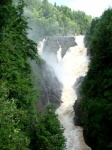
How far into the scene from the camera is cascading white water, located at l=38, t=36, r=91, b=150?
96.4ft

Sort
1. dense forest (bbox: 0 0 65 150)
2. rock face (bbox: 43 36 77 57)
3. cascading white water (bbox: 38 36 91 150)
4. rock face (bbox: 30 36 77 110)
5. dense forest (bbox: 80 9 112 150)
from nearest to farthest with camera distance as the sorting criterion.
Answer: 1. dense forest (bbox: 0 0 65 150)
2. dense forest (bbox: 80 9 112 150)
3. cascading white water (bbox: 38 36 91 150)
4. rock face (bbox: 30 36 77 110)
5. rock face (bbox: 43 36 77 57)

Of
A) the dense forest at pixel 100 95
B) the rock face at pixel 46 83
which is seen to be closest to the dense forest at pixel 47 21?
the rock face at pixel 46 83

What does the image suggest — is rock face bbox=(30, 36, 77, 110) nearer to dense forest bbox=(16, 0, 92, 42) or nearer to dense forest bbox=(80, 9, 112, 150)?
dense forest bbox=(80, 9, 112, 150)

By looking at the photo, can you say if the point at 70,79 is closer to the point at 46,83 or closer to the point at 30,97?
the point at 46,83

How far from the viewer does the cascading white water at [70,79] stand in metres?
29.4

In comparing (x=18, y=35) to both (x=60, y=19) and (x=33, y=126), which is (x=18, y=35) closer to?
(x=33, y=126)

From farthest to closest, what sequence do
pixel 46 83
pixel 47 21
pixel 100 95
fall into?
pixel 47 21 → pixel 46 83 → pixel 100 95

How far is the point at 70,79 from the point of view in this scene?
2159 inches

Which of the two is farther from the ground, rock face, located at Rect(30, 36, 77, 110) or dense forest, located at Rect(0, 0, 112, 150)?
rock face, located at Rect(30, 36, 77, 110)

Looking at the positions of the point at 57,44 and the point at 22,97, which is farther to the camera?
the point at 57,44

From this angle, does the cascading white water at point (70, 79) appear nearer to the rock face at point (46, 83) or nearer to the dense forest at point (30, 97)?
the rock face at point (46, 83)

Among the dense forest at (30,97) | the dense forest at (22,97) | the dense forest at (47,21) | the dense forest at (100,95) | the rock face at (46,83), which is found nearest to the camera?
the dense forest at (30,97)

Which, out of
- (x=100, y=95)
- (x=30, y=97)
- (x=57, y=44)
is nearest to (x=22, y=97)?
(x=30, y=97)

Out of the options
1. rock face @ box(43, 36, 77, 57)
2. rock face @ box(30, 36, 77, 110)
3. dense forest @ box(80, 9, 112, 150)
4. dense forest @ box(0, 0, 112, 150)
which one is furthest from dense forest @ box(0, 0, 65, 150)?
rock face @ box(43, 36, 77, 57)
